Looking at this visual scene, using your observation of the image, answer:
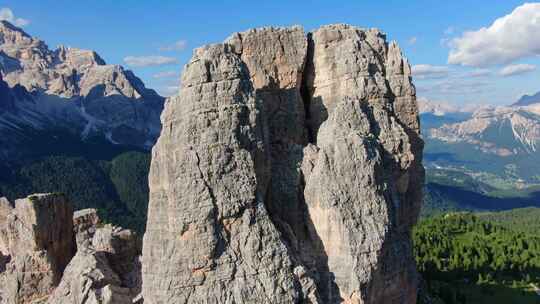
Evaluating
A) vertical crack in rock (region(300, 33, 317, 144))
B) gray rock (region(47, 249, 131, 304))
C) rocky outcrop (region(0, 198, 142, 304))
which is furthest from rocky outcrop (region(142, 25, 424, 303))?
rocky outcrop (region(0, 198, 142, 304))

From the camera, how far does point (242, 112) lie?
21.5 m

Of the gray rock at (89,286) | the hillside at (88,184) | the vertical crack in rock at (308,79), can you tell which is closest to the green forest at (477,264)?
the vertical crack in rock at (308,79)

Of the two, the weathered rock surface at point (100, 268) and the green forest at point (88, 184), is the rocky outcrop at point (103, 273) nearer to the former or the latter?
the weathered rock surface at point (100, 268)

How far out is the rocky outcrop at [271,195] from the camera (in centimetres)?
2006

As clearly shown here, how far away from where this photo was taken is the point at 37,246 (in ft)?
96.6

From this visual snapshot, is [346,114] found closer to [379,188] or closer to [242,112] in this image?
[379,188]

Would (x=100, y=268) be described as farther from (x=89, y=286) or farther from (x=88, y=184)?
(x=88, y=184)

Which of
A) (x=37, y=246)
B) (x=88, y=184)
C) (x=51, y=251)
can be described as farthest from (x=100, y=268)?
(x=88, y=184)

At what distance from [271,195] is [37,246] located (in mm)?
14645

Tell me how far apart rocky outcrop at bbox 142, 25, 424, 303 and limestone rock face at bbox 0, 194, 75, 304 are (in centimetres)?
1083

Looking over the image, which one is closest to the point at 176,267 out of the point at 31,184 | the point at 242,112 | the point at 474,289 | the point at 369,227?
the point at 242,112

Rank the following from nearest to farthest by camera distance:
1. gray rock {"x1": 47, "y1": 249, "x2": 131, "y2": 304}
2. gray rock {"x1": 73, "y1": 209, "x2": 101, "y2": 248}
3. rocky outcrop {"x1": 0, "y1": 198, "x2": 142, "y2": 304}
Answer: gray rock {"x1": 47, "y1": 249, "x2": 131, "y2": 304} < rocky outcrop {"x1": 0, "y1": 198, "x2": 142, "y2": 304} < gray rock {"x1": 73, "y1": 209, "x2": 101, "y2": 248}

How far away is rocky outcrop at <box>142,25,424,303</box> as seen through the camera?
2006cm

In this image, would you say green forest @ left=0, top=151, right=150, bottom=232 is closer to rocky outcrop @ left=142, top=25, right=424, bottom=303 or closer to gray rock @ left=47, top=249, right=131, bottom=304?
gray rock @ left=47, top=249, right=131, bottom=304
